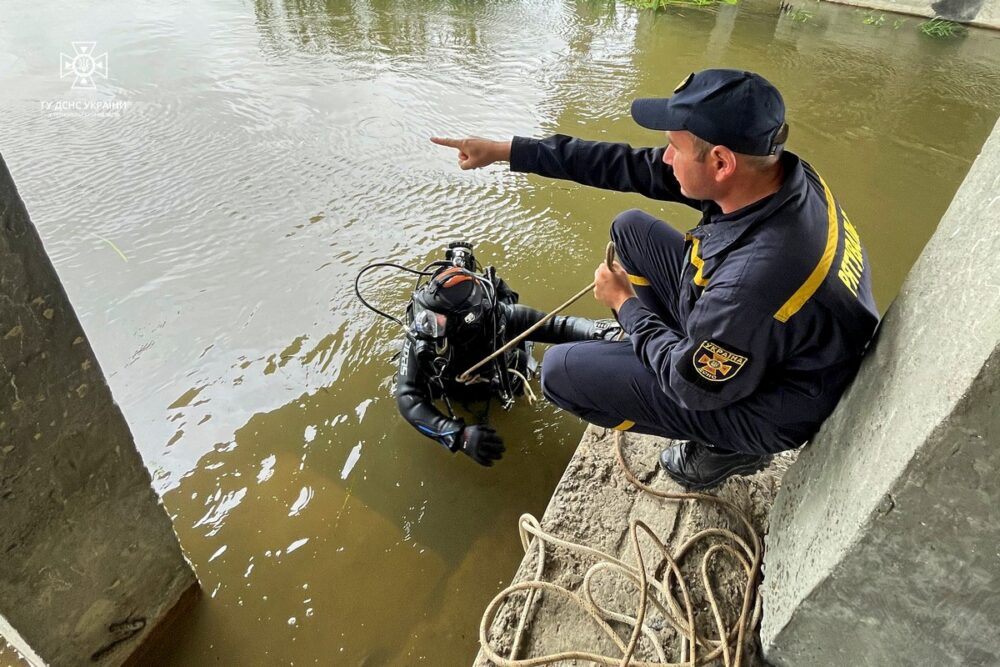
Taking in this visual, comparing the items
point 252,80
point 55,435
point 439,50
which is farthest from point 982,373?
point 439,50

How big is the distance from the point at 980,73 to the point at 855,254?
7.43 metres

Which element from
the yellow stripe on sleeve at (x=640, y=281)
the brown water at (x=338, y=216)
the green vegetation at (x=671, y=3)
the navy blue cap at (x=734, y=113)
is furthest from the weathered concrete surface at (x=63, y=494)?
the green vegetation at (x=671, y=3)

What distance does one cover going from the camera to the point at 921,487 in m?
1.07

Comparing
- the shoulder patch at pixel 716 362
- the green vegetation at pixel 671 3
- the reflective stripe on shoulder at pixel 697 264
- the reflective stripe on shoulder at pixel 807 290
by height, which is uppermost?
the reflective stripe on shoulder at pixel 807 290

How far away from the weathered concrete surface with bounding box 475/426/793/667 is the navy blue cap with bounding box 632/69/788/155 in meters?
1.15

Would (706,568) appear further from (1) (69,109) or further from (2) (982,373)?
(1) (69,109)

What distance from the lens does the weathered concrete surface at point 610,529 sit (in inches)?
67.6

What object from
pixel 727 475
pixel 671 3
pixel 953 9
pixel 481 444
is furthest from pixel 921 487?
pixel 953 9

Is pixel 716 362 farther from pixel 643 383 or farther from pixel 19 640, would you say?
pixel 19 640

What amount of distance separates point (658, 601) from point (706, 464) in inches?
18.2

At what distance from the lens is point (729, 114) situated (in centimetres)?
146

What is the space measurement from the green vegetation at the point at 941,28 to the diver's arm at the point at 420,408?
383 inches

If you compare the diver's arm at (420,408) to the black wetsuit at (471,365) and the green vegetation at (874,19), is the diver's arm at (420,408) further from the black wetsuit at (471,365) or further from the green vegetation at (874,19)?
the green vegetation at (874,19)

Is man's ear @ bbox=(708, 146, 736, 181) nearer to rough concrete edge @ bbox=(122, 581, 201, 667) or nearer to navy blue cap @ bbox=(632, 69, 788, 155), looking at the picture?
navy blue cap @ bbox=(632, 69, 788, 155)
